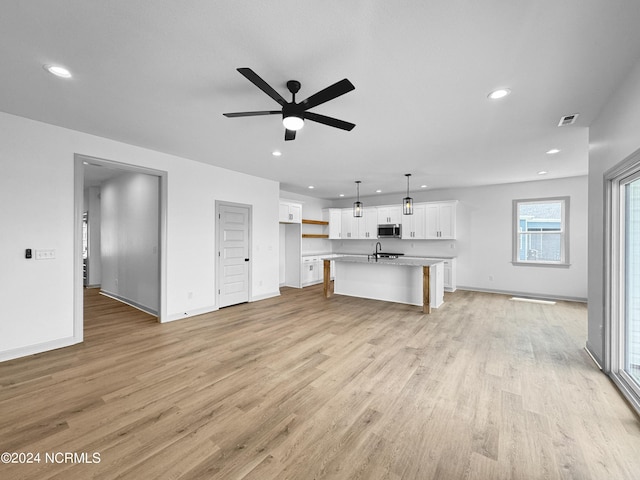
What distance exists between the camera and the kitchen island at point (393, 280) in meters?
5.33

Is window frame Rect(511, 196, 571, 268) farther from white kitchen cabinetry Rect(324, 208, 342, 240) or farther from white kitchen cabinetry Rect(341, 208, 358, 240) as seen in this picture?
white kitchen cabinetry Rect(324, 208, 342, 240)

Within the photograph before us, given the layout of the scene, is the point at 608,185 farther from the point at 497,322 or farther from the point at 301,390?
the point at 301,390

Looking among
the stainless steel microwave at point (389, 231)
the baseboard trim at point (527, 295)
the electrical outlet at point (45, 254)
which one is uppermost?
the stainless steel microwave at point (389, 231)

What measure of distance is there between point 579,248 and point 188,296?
27.1 feet

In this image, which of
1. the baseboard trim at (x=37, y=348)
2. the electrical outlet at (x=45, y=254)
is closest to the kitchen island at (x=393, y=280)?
the baseboard trim at (x=37, y=348)

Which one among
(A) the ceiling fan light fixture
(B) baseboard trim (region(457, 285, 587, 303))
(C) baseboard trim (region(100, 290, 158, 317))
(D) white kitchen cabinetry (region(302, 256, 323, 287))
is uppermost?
(A) the ceiling fan light fixture

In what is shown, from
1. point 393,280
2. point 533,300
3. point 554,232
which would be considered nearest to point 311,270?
point 393,280

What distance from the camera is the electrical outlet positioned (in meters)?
3.29

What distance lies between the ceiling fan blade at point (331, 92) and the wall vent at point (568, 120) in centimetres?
283

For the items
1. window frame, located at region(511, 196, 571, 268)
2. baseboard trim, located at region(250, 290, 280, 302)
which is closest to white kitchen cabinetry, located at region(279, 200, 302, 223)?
baseboard trim, located at region(250, 290, 280, 302)

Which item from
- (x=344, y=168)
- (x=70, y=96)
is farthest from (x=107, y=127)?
(x=344, y=168)

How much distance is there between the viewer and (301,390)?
2514mm

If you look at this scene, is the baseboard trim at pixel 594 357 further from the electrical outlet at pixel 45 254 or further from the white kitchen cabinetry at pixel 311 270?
the electrical outlet at pixel 45 254

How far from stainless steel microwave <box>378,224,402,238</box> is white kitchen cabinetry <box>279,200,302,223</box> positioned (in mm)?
2508
